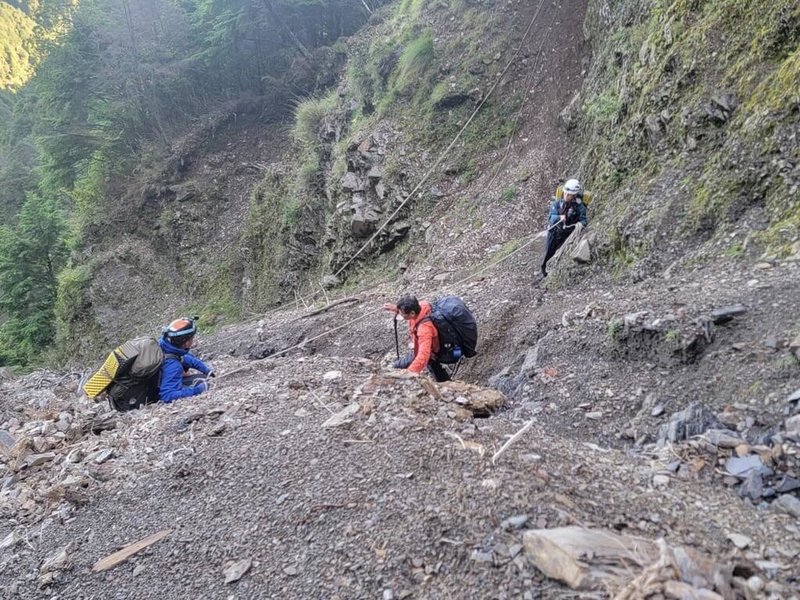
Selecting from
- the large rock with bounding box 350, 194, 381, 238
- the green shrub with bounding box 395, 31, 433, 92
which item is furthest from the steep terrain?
the green shrub with bounding box 395, 31, 433, 92

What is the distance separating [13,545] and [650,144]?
9.28 meters

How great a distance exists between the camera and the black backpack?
6.05m

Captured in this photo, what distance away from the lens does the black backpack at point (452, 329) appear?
6.05m

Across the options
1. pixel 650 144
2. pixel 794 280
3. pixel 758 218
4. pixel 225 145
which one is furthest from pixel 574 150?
pixel 225 145

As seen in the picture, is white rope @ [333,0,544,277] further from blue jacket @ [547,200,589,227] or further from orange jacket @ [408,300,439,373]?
orange jacket @ [408,300,439,373]

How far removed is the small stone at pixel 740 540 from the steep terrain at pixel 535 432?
0.04 feet

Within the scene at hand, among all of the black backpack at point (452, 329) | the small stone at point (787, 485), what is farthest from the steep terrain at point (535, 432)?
the black backpack at point (452, 329)

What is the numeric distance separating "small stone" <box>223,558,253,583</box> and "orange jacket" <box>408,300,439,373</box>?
9.33 feet

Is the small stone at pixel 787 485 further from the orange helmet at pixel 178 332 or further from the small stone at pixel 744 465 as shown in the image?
the orange helmet at pixel 178 332

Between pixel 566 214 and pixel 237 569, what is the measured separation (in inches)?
302

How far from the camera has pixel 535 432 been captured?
4.07m

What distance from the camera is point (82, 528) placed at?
13.2 ft

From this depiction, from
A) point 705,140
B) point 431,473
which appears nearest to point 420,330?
point 431,473

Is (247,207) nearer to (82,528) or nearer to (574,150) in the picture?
(574,150)
